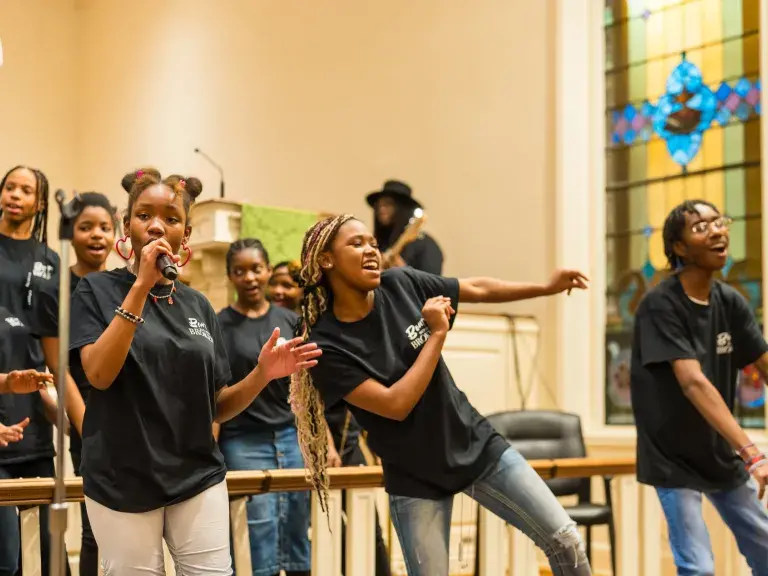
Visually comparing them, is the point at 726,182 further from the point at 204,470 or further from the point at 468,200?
the point at 204,470

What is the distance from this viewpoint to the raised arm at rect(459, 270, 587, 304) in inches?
119

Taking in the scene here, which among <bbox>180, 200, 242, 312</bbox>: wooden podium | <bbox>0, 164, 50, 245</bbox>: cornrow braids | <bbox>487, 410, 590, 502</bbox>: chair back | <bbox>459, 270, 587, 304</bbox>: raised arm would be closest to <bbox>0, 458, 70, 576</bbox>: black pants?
<bbox>0, 164, 50, 245</bbox>: cornrow braids

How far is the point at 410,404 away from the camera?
2750mm

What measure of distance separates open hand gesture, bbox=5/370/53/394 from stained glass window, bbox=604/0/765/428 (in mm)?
4799

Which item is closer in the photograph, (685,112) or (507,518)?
(507,518)

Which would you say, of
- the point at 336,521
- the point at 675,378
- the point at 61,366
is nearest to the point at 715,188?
the point at 675,378

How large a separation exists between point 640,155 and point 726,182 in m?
0.75

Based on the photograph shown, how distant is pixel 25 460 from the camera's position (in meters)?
3.44

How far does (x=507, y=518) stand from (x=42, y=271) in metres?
1.86

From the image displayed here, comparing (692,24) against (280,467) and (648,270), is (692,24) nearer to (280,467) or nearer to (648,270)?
(648,270)

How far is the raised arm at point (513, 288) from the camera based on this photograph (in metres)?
3.03

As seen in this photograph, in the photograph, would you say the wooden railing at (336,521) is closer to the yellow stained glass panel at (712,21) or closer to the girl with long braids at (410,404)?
the girl with long braids at (410,404)

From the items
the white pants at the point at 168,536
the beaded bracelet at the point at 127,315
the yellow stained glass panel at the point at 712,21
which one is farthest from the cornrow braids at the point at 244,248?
the yellow stained glass panel at the point at 712,21

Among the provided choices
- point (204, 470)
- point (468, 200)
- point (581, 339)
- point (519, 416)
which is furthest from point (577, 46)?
point (204, 470)
